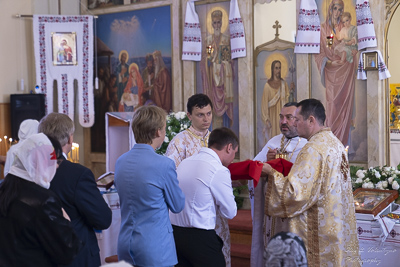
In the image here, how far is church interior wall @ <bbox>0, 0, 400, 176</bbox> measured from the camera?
786cm

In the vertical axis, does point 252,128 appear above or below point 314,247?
above

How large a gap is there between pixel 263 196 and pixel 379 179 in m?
1.66

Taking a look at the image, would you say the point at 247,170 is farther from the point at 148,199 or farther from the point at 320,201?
the point at 148,199

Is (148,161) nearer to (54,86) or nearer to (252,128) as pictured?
(252,128)

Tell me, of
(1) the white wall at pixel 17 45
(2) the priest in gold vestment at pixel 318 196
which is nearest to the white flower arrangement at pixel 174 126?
(2) the priest in gold vestment at pixel 318 196

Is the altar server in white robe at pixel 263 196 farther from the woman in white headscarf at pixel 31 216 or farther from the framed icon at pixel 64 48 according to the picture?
the framed icon at pixel 64 48

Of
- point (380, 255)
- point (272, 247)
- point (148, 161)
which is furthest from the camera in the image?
point (380, 255)

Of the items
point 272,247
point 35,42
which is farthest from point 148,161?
point 35,42

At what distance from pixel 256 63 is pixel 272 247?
7.01 metres

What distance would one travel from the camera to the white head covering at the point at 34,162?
2609 millimetres

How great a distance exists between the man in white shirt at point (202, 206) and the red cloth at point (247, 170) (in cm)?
48

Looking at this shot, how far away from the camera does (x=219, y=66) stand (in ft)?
30.9

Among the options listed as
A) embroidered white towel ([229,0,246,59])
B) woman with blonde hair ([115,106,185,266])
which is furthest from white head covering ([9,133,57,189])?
embroidered white towel ([229,0,246,59])

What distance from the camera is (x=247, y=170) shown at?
4234 millimetres
